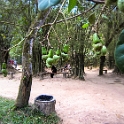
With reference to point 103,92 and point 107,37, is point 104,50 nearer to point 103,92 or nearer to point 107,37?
point 103,92

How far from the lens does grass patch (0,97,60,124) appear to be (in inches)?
144

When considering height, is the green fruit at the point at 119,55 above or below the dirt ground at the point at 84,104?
above

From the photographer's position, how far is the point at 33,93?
6.23m

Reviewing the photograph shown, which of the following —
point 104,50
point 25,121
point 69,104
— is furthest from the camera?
point 69,104

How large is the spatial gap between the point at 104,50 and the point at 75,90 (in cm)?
603

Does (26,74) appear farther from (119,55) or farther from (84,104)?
(119,55)

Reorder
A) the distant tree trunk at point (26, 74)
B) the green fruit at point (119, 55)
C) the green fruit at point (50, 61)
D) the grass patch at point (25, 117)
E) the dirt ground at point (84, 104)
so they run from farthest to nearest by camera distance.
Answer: the dirt ground at point (84, 104) → the distant tree trunk at point (26, 74) → the grass patch at point (25, 117) → the green fruit at point (50, 61) → the green fruit at point (119, 55)

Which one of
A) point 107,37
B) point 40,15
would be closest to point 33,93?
point 40,15

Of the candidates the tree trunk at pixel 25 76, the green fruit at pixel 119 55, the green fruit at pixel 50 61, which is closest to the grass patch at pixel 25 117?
the tree trunk at pixel 25 76

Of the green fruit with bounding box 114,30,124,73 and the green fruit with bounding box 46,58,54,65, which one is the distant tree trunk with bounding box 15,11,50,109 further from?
the green fruit with bounding box 114,30,124,73

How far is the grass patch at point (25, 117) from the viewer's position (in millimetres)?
3648

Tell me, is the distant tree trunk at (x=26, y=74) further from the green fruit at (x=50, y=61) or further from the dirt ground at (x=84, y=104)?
the green fruit at (x=50, y=61)

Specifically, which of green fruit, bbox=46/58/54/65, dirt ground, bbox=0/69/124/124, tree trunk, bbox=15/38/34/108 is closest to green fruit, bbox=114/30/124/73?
green fruit, bbox=46/58/54/65

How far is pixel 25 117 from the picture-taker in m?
3.81
